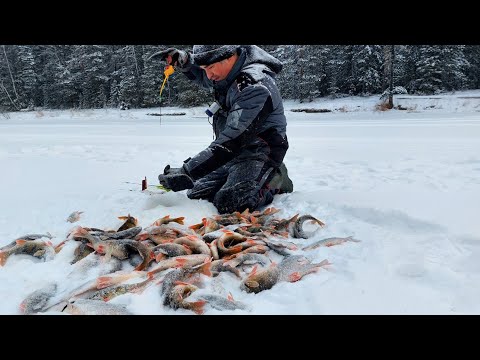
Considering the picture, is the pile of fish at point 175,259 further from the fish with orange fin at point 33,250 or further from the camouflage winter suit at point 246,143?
the camouflage winter suit at point 246,143

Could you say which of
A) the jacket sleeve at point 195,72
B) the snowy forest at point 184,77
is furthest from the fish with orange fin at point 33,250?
the snowy forest at point 184,77

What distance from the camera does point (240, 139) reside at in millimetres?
3656

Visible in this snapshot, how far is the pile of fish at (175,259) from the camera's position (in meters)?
2.14

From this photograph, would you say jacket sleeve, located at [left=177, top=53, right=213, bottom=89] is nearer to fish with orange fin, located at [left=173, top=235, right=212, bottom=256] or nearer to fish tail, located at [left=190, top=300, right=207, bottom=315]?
fish with orange fin, located at [left=173, top=235, right=212, bottom=256]

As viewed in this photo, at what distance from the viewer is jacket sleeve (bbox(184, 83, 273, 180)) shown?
12.0 ft

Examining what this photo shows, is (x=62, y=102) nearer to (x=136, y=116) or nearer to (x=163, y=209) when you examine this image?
(x=136, y=116)

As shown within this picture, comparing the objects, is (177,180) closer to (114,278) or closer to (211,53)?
(211,53)

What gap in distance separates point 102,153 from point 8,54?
142 feet

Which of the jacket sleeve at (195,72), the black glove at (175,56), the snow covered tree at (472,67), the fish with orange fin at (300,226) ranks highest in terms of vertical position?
the snow covered tree at (472,67)

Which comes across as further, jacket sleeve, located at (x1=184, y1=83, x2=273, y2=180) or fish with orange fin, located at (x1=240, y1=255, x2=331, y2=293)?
jacket sleeve, located at (x1=184, y1=83, x2=273, y2=180)

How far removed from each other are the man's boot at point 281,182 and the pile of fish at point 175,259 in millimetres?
923

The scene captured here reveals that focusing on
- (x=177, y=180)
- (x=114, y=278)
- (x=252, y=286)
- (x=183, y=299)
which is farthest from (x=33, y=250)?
(x=252, y=286)

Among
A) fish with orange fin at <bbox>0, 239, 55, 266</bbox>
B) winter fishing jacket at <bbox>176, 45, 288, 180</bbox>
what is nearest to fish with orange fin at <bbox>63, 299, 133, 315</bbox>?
fish with orange fin at <bbox>0, 239, 55, 266</bbox>

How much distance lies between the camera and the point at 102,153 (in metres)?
8.86
